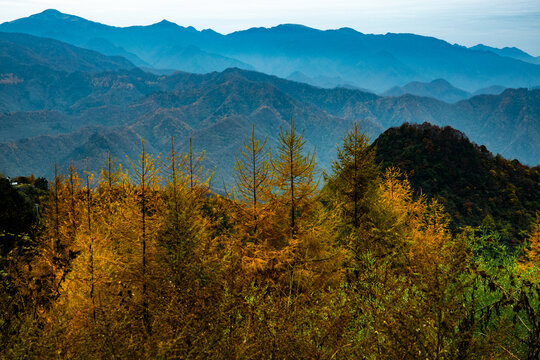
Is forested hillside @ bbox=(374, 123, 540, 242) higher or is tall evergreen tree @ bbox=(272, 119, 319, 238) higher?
tall evergreen tree @ bbox=(272, 119, 319, 238)

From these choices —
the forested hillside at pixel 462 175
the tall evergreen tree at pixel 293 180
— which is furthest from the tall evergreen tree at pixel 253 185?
the forested hillside at pixel 462 175

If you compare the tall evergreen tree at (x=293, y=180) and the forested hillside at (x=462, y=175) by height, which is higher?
the tall evergreen tree at (x=293, y=180)

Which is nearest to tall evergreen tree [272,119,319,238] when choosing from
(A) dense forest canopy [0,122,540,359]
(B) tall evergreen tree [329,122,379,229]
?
(A) dense forest canopy [0,122,540,359]

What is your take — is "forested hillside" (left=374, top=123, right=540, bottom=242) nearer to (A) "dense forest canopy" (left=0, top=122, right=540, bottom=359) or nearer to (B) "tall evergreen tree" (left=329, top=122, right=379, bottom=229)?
(A) "dense forest canopy" (left=0, top=122, right=540, bottom=359)

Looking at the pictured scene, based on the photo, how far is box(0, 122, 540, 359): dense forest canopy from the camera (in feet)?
15.8

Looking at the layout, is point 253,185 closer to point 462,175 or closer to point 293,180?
point 293,180

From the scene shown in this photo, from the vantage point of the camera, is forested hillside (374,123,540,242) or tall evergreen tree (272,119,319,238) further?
forested hillside (374,123,540,242)

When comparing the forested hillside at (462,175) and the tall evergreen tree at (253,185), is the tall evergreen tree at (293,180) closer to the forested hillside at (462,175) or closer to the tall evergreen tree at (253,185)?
the tall evergreen tree at (253,185)

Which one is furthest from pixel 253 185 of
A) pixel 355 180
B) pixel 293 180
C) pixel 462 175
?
pixel 462 175

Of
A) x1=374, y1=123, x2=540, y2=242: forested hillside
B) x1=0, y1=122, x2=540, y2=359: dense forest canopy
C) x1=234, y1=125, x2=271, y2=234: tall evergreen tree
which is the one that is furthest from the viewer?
x1=374, y1=123, x2=540, y2=242: forested hillside

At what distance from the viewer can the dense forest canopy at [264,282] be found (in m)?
4.82

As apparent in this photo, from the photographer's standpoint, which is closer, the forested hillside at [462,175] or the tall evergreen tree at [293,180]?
the tall evergreen tree at [293,180]

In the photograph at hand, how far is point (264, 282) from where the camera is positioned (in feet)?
40.5

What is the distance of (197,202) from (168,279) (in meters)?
3.14
